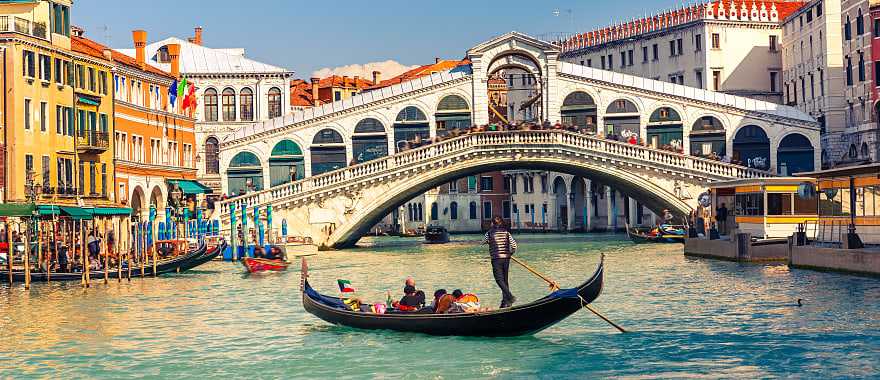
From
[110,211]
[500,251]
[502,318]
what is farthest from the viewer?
[110,211]

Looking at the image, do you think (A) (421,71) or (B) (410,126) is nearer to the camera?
(B) (410,126)

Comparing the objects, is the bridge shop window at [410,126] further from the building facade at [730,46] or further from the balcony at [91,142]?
the building facade at [730,46]

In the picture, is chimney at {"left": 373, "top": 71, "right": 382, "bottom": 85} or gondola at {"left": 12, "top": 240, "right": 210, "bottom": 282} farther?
chimney at {"left": 373, "top": 71, "right": 382, "bottom": 85}

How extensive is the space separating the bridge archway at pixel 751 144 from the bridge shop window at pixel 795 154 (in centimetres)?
44

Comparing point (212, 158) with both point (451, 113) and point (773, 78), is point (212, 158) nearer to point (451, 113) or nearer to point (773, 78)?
point (451, 113)

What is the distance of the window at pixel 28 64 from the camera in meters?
34.2

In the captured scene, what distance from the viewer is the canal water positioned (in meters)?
16.7

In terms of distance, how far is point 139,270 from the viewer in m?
31.1

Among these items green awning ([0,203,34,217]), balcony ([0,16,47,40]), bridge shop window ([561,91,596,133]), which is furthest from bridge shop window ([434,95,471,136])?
green awning ([0,203,34,217])

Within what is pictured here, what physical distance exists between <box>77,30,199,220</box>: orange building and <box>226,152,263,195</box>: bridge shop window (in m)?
1.18

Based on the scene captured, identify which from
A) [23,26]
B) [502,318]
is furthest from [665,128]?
[502,318]

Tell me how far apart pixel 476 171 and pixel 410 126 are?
3.46 meters

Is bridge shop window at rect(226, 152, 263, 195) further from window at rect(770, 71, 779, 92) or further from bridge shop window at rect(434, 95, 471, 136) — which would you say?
window at rect(770, 71, 779, 92)

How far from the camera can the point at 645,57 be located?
62281 mm
